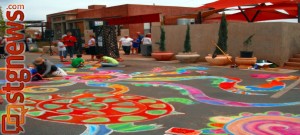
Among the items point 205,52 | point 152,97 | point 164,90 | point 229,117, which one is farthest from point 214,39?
point 229,117

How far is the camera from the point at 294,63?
46.0ft

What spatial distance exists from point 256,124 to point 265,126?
0.56ft

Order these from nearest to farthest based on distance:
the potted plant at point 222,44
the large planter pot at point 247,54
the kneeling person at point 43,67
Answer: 1. the kneeling person at point 43,67
2. the large planter pot at point 247,54
3. the potted plant at point 222,44

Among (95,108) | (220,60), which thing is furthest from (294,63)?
(95,108)

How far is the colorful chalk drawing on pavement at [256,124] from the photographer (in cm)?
532

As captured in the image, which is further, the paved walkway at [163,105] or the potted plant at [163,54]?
the potted plant at [163,54]

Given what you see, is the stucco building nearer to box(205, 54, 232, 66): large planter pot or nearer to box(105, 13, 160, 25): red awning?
box(105, 13, 160, 25): red awning

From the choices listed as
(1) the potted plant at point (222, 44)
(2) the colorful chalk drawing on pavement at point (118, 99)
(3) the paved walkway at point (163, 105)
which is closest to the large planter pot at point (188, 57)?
(1) the potted plant at point (222, 44)

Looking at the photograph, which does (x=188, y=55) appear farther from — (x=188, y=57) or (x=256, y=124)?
(x=256, y=124)

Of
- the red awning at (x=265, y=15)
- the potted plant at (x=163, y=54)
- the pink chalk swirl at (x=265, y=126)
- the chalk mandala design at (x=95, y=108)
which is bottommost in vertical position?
the pink chalk swirl at (x=265, y=126)

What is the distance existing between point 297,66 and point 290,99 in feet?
22.3

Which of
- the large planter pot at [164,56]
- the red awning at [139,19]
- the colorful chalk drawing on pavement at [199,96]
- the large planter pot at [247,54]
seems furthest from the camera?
the red awning at [139,19]

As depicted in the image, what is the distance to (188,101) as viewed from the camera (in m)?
7.82

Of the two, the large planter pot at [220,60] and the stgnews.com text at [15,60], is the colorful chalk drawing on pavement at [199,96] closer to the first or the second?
the stgnews.com text at [15,60]
